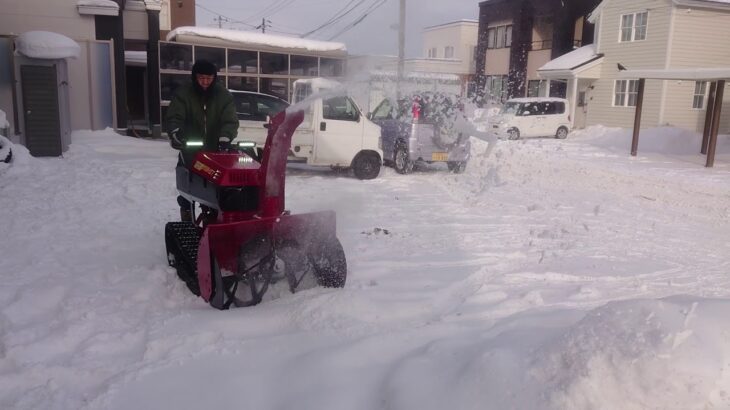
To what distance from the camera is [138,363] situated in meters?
3.34

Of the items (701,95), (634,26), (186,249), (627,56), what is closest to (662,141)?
(701,95)

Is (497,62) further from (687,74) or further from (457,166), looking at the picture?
(457,166)

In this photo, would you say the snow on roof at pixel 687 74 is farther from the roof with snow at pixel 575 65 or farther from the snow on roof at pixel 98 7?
the snow on roof at pixel 98 7

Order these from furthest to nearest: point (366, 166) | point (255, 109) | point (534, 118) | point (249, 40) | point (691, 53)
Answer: point (534, 118) → point (691, 53) → point (249, 40) → point (255, 109) → point (366, 166)

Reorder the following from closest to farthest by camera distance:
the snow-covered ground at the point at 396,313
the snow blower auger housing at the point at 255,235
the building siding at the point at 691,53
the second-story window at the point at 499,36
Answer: the snow-covered ground at the point at 396,313 → the snow blower auger housing at the point at 255,235 → the building siding at the point at 691,53 → the second-story window at the point at 499,36

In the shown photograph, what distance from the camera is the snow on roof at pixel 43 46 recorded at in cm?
1209

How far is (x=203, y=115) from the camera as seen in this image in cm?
510

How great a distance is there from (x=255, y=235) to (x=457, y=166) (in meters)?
9.06

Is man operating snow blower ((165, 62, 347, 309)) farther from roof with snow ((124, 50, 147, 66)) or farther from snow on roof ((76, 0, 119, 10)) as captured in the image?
roof with snow ((124, 50, 147, 66))

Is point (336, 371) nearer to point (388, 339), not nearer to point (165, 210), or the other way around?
point (388, 339)

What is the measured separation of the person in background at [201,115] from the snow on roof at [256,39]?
48.3 feet

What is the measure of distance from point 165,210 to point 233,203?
13.0 feet

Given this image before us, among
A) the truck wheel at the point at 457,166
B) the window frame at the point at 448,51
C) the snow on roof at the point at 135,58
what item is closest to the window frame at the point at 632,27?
the window frame at the point at 448,51

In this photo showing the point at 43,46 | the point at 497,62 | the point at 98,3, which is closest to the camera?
the point at 43,46
